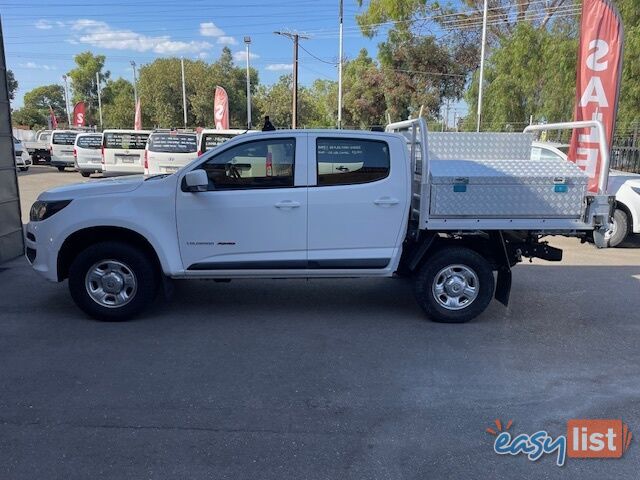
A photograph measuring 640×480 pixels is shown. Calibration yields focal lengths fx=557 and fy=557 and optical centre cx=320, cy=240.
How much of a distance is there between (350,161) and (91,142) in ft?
60.0

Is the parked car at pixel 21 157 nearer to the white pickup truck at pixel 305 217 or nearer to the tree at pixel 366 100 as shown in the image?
the white pickup truck at pixel 305 217

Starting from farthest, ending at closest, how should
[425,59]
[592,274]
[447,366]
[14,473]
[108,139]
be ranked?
[425,59], [108,139], [592,274], [447,366], [14,473]

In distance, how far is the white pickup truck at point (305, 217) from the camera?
539 centimetres

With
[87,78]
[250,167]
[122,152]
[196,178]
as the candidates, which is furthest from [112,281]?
[87,78]

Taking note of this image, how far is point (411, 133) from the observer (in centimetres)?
608

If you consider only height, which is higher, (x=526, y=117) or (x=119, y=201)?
(x=526, y=117)

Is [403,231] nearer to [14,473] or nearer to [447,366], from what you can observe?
[447,366]

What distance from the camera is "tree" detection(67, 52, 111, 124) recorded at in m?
95.5

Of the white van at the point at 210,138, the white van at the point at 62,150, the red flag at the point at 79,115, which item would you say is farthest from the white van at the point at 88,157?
the red flag at the point at 79,115

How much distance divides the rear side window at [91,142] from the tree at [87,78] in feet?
265

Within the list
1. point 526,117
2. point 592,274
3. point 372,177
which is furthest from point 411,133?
point 526,117

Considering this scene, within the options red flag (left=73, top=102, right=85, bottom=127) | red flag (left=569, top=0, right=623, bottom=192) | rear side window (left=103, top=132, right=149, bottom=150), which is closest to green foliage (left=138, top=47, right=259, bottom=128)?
red flag (left=73, top=102, right=85, bottom=127)

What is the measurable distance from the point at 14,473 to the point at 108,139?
56.0 ft

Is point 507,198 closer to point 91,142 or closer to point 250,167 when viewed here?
point 250,167
